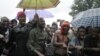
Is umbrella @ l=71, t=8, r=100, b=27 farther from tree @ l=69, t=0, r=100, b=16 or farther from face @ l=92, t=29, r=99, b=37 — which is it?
tree @ l=69, t=0, r=100, b=16

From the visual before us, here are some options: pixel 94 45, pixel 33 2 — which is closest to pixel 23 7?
pixel 33 2

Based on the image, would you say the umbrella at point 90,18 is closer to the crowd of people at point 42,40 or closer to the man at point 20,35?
the crowd of people at point 42,40

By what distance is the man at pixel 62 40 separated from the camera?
12516mm

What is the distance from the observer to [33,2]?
13797 mm

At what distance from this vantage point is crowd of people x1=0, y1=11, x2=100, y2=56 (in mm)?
12102

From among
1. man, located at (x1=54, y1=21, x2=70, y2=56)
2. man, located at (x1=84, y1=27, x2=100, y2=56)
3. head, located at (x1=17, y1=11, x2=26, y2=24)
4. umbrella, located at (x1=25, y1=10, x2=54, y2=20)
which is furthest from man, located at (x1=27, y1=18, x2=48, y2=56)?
umbrella, located at (x1=25, y1=10, x2=54, y2=20)

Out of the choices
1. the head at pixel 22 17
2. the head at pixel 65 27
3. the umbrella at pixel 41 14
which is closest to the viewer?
the head at pixel 22 17

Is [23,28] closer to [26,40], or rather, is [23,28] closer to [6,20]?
[26,40]

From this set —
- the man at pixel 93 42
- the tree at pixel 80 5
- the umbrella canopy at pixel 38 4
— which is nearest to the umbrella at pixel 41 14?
the umbrella canopy at pixel 38 4

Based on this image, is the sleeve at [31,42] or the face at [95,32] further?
the face at [95,32]

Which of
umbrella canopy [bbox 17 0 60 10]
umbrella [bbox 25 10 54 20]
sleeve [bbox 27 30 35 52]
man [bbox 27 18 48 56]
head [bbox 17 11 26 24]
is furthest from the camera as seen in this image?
umbrella [bbox 25 10 54 20]

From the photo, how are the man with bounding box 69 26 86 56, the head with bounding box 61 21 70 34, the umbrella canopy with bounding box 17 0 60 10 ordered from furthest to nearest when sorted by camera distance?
the umbrella canopy with bounding box 17 0 60 10 < the man with bounding box 69 26 86 56 < the head with bounding box 61 21 70 34

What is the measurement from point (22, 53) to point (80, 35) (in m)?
1.90

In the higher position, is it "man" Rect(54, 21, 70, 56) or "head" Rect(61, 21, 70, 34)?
"head" Rect(61, 21, 70, 34)
